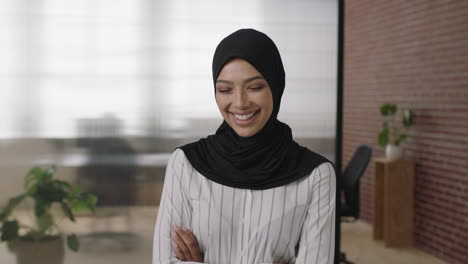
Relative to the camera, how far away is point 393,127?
5477 mm

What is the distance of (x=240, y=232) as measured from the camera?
1.45m

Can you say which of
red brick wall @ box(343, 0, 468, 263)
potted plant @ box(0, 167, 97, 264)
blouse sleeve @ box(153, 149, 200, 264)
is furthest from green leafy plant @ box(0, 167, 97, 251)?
red brick wall @ box(343, 0, 468, 263)

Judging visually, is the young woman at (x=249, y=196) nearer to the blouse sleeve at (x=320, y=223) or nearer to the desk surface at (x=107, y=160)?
the blouse sleeve at (x=320, y=223)

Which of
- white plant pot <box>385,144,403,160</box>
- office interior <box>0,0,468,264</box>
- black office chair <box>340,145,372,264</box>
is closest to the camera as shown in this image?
office interior <box>0,0,468,264</box>

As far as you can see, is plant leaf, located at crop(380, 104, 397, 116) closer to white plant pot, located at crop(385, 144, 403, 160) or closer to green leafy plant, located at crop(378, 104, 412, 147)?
green leafy plant, located at crop(378, 104, 412, 147)

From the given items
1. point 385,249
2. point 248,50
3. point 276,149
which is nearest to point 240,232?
point 276,149

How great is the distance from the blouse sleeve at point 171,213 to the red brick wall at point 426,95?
11.9 feet

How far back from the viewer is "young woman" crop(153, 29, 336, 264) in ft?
4.56

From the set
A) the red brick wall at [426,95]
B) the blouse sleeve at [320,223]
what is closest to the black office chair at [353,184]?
the red brick wall at [426,95]

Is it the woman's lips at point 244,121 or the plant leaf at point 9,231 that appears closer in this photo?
the woman's lips at point 244,121

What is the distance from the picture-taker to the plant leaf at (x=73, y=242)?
140 inches

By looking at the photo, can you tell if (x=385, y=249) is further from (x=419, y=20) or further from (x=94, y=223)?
(x=94, y=223)

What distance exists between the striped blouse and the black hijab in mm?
22

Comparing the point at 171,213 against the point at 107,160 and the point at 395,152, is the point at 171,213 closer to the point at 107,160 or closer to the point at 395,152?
the point at 107,160
